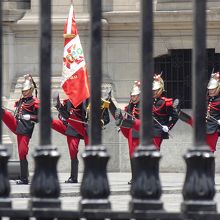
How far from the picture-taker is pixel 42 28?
11.4 metres

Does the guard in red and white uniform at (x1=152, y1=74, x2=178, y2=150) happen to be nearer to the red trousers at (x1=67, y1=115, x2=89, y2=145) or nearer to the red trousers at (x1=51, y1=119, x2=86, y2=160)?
the red trousers at (x1=67, y1=115, x2=89, y2=145)

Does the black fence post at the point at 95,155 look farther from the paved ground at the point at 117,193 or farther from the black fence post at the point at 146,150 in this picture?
the paved ground at the point at 117,193

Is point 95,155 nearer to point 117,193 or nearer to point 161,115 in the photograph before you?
point 117,193

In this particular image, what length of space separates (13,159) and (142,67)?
14.8 metres

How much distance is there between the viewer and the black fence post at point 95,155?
11.3m

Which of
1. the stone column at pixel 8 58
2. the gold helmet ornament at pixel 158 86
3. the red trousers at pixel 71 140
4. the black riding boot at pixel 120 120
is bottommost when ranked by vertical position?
the red trousers at pixel 71 140

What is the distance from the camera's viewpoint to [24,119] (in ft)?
77.0

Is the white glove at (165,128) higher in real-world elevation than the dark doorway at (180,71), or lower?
lower

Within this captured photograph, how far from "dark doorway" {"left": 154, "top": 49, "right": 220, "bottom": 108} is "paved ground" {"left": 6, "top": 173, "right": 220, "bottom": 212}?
1.58 metres

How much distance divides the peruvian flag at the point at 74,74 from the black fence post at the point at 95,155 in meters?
10.6

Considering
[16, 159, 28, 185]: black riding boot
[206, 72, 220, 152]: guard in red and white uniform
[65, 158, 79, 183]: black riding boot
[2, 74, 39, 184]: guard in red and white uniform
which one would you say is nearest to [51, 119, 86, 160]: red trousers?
[65, 158, 79, 183]: black riding boot

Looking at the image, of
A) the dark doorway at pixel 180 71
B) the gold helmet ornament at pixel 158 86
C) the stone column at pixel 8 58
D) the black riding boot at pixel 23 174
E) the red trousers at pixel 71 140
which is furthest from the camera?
the stone column at pixel 8 58

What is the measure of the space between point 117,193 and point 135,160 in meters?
10.4

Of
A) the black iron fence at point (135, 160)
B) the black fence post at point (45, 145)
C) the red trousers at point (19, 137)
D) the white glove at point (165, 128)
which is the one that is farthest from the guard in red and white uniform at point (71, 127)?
the black fence post at point (45, 145)
